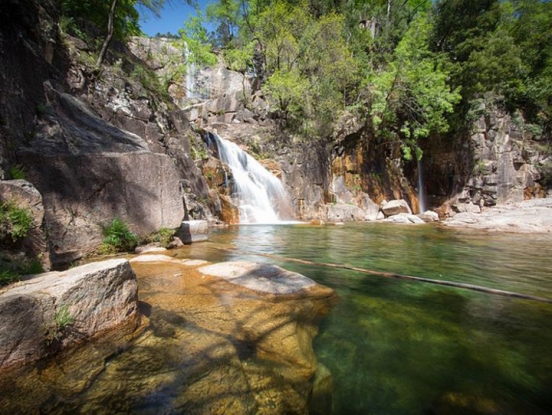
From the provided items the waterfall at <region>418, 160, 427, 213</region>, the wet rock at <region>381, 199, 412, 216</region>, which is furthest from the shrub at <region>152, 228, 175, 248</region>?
the waterfall at <region>418, 160, 427, 213</region>

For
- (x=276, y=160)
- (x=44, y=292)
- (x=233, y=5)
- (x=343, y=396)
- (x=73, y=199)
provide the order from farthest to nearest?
(x=233, y=5) → (x=276, y=160) → (x=73, y=199) → (x=44, y=292) → (x=343, y=396)

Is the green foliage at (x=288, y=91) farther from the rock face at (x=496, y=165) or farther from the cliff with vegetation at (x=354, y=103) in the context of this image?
the rock face at (x=496, y=165)

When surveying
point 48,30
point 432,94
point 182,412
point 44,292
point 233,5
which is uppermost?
point 233,5

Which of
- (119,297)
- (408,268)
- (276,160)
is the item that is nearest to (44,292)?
(119,297)

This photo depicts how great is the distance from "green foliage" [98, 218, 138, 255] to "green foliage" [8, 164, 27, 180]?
4.56ft

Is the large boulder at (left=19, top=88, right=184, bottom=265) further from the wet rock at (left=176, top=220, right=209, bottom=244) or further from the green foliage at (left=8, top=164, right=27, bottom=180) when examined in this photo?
the wet rock at (left=176, top=220, right=209, bottom=244)

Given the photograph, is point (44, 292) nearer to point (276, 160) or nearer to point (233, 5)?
point (276, 160)

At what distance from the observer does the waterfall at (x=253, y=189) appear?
13.5 m

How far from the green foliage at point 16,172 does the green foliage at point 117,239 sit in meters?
1.39

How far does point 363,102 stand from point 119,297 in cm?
2064

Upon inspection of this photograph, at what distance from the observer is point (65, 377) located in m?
1.45

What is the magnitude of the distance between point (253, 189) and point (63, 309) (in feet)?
41.4

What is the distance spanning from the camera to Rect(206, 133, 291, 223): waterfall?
1345 cm

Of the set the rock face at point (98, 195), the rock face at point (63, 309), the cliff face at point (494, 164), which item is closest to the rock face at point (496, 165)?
the cliff face at point (494, 164)
